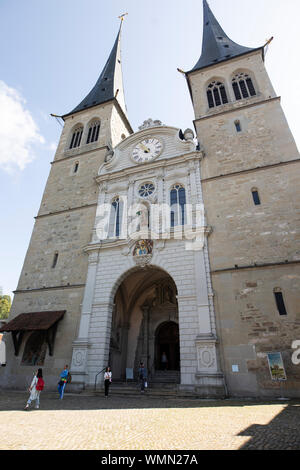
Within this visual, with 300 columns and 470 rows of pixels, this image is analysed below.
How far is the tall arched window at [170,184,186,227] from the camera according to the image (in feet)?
41.4

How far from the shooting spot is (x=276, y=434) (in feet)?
13.4

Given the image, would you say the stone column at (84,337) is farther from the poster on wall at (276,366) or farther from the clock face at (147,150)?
the poster on wall at (276,366)

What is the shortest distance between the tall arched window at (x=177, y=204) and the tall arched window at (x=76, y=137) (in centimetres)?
1044

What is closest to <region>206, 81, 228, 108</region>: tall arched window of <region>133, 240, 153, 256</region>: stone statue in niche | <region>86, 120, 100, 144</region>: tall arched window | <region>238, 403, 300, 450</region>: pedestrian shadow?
<region>86, 120, 100, 144</region>: tall arched window

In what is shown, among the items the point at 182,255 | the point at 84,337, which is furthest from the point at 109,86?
the point at 84,337

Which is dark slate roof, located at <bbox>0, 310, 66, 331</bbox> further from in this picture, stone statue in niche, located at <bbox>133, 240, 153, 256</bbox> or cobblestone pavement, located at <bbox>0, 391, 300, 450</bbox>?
cobblestone pavement, located at <bbox>0, 391, 300, 450</bbox>

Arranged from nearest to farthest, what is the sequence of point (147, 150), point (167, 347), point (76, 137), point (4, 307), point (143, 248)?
point (143, 248), point (167, 347), point (147, 150), point (76, 137), point (4, 307)

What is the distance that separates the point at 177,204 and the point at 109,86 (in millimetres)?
16574

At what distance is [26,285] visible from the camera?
561 inches

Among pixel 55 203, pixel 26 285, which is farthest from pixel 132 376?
pixel 55 203

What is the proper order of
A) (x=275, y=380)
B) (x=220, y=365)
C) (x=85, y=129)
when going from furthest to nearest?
(x=85, y=129) → (x=220, y=365) → (x=275, y=380)

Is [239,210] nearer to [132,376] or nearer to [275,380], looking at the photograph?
[275,380]

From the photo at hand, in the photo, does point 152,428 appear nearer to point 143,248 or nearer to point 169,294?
point 143,248

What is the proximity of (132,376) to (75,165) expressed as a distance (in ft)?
45.5
